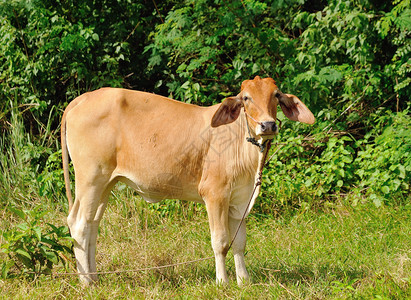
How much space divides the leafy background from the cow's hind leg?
1.53 m

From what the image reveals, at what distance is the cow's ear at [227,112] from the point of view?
4012 mm

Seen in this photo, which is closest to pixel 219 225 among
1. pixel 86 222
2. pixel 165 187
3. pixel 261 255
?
pixel 165 187

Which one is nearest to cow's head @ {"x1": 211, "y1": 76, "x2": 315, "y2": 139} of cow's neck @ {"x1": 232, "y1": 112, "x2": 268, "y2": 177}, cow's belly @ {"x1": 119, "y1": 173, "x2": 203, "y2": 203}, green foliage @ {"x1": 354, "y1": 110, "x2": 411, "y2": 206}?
cow's neck @ {"x1": 232, "y1": 112, "x2": 268, "y2": 177}

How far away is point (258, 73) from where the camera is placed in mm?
6914

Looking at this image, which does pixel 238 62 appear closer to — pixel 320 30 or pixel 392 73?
pixel 320 30

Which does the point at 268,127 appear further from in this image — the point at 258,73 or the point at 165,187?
the point at 258,73

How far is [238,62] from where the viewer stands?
662 cm

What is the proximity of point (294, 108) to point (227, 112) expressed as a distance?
484 mm

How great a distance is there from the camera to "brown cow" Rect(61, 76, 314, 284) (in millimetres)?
4164

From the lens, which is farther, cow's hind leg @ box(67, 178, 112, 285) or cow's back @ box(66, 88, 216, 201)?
cow's hind leg @ box(67, 178, 112, 285)

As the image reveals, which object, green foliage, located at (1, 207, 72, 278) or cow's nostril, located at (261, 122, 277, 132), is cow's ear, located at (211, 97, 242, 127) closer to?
cow's nostril, located at (261, 122, 277, 132)

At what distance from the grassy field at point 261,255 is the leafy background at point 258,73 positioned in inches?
10.3

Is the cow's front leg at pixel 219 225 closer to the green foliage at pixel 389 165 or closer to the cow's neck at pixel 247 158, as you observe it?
the cow's neck at pixel 247 158

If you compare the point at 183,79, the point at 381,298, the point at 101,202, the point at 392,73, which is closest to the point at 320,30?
the point at 392,73
